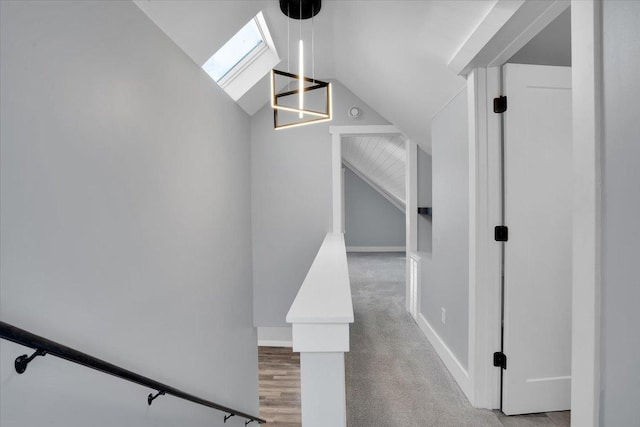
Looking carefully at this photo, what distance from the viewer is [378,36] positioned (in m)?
2.47

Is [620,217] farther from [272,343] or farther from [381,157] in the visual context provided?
[381,157]

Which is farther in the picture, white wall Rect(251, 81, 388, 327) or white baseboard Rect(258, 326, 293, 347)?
white baseboard Rect(258, 326, 293, 347)

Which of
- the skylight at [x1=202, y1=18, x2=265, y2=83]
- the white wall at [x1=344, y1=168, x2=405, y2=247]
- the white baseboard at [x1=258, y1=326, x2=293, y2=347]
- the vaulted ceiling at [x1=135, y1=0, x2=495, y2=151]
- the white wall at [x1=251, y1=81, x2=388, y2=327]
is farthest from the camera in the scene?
the white wall at [x1=344, y1=168, x2=405, y2=247]

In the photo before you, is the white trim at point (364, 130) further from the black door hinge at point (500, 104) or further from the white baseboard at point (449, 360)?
the white baseboard at point (449, 360)

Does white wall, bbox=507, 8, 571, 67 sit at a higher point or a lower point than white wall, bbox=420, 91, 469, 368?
higher

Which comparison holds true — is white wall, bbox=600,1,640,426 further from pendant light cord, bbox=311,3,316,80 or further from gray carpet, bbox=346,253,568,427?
pendant light cord, bbox=311,3,316,80

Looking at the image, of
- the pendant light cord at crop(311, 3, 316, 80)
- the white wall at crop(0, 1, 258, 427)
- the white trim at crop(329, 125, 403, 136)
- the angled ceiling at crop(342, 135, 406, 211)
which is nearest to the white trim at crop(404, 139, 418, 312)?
the white trim at crop(329, 125, 403, 136)

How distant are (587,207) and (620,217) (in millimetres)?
113

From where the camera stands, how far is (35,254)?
3.51 ft

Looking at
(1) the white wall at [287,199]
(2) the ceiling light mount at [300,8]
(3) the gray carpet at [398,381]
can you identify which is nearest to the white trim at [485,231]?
(3) the gray carpet at [398,381]

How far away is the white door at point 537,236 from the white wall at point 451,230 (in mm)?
294

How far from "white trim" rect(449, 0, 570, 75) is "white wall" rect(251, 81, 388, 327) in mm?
2200

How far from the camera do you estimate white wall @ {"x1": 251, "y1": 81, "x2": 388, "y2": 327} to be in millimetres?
4180

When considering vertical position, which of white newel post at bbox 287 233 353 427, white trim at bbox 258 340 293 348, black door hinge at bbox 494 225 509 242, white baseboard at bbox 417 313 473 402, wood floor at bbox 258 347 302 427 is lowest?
wood floor at bbox 258 347 302 427
